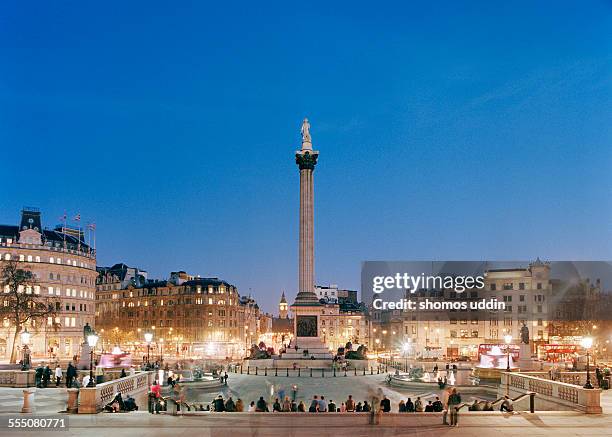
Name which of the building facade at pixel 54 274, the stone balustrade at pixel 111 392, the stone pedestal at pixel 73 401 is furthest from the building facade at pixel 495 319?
the stone pedestal at pixel 73 401

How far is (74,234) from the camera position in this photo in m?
128

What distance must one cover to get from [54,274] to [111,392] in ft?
281

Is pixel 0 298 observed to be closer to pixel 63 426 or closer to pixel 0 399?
pixel 0 399

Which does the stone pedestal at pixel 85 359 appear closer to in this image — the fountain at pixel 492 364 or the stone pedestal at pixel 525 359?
the fountain at pixel 492 364

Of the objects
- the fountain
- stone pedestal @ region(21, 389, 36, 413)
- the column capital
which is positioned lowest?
the fountain

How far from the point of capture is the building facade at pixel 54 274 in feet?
345

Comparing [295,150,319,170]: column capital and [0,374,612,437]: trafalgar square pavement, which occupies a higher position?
[295,150,319,170]: column capital

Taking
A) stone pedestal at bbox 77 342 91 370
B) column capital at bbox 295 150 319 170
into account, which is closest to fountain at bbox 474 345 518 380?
stone pedestal at bbox 77 342 91 370

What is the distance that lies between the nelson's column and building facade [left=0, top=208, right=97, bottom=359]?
40994 millimetres

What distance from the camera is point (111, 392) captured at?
3206 centimetres

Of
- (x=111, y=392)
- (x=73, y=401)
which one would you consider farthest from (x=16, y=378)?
(x=73, y=401)

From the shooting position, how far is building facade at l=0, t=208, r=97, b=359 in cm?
10525

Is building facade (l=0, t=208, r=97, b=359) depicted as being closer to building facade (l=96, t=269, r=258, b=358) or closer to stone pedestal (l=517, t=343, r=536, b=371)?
building facade (l=96, t=269, r=258, b=358)

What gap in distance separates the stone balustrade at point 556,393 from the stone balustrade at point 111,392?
65.9ft
